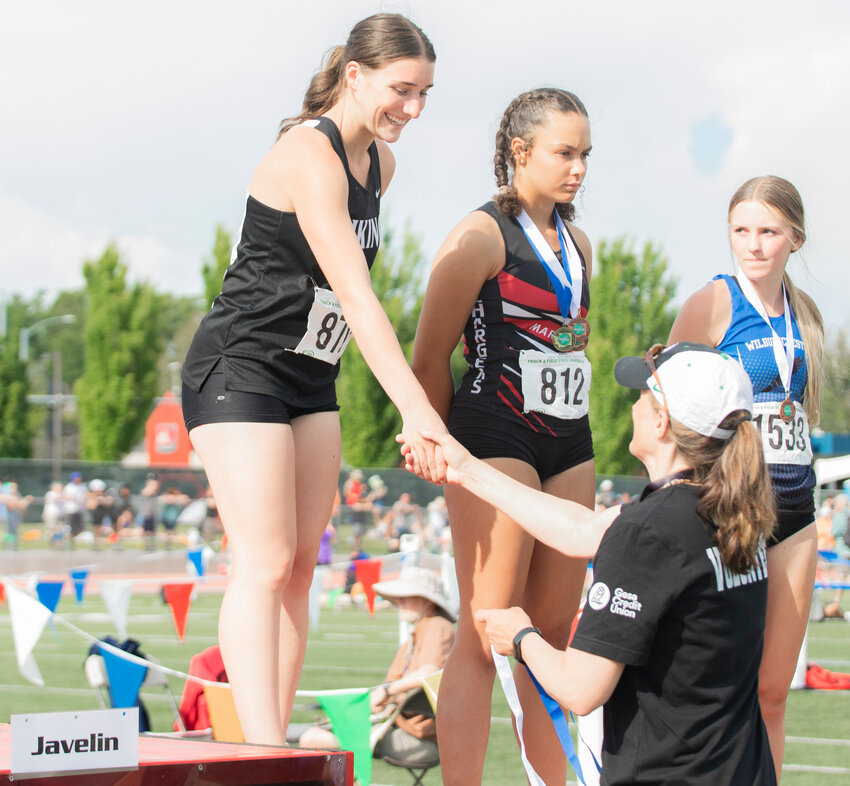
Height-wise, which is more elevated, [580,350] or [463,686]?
[580,350]

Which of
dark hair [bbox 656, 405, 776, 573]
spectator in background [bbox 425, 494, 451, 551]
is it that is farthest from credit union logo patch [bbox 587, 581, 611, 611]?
spectator in background [bbox 425, 494, 451, 551]

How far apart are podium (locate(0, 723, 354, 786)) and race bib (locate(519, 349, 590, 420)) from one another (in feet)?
4.05

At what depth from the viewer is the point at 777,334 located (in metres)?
3.43

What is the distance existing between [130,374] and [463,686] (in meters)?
40.9

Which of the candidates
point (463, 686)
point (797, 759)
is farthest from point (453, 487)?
point (797, 759)

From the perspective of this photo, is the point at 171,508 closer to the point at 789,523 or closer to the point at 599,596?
the point at 789,523

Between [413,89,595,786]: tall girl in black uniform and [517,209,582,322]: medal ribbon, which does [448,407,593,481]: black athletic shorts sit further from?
[517,209,582,322]: medal ribbon

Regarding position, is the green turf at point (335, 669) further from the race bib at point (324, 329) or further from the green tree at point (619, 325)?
the green tree at point (619, 325)

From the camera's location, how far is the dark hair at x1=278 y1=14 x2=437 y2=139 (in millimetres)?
2975

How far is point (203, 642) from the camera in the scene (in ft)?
43.1

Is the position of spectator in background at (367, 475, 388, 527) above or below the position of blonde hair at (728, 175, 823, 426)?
below

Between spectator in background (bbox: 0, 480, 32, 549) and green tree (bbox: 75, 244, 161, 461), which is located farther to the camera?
green tree (bbox: 75, 244, 161, 461)

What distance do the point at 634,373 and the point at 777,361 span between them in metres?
0.98

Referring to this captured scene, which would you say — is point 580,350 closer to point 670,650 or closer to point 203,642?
point 670,650
